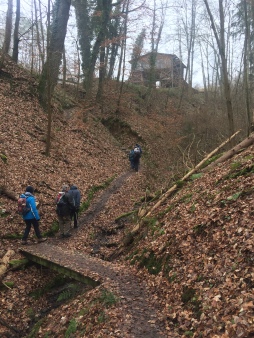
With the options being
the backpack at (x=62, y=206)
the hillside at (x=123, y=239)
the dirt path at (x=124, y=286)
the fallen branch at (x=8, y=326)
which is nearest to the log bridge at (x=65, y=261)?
the dirt path at (x=124, y=286)

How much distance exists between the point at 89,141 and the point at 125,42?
1052cm

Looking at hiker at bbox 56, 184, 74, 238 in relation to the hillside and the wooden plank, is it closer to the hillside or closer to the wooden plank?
the hillside

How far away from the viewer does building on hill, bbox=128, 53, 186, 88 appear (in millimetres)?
37934

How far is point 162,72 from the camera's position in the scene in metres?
42.3

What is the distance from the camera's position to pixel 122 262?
28.9 feet

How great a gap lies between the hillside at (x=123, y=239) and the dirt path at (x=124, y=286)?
3.7 inches

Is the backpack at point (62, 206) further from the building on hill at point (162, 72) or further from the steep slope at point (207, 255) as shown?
the building on hill at point (162, 72)

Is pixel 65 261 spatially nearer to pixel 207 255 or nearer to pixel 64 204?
pixel 64 204

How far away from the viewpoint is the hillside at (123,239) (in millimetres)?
A: 5211

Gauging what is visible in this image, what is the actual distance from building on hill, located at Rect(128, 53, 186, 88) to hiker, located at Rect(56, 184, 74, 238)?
26.2 metres

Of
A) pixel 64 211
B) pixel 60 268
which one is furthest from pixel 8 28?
pixel 60 268

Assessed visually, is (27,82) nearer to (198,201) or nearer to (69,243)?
(69,243)

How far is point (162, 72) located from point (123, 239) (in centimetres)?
3544

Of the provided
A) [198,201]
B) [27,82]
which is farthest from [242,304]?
[27,82]
